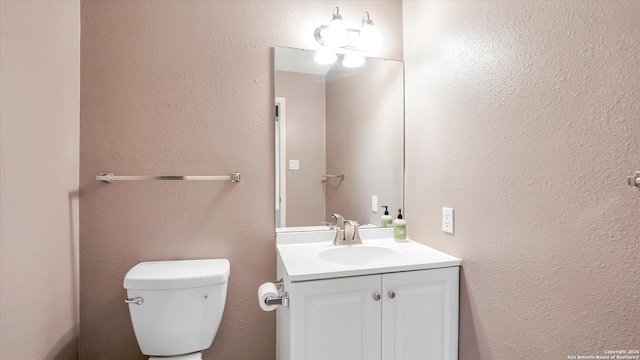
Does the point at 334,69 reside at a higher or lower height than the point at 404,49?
lower

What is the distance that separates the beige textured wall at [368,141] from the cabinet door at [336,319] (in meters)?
0.61

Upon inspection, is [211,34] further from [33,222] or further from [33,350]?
[33,350]

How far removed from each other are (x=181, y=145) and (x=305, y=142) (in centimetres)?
63

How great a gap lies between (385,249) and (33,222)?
1.44 m

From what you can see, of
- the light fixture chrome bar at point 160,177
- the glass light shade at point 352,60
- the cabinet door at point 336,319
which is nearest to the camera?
the cabinet door at point 336,319

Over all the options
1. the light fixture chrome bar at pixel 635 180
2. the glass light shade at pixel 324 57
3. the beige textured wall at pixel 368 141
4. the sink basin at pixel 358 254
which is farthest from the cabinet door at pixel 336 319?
the glass light shade at pixel 324 57

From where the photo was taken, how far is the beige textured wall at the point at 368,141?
1695mm

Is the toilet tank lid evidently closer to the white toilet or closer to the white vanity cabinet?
the white toilet

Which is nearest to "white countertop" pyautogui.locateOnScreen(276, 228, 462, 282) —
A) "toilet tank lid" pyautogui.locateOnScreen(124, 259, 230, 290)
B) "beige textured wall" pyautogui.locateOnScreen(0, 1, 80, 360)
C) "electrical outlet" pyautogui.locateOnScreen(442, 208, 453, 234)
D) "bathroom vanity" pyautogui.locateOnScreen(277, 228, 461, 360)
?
"bathroom vanity" pyautogui.locateOnScreen(277, 228, 461, 360)

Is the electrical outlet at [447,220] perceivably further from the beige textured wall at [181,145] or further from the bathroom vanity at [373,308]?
the beige textured wall at [181,145]

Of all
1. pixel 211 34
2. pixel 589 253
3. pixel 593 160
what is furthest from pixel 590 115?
pixel 211 34

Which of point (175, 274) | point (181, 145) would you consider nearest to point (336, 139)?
point (181, 145)

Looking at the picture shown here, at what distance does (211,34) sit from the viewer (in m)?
1.50

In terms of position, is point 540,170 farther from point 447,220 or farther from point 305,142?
point 305,142
